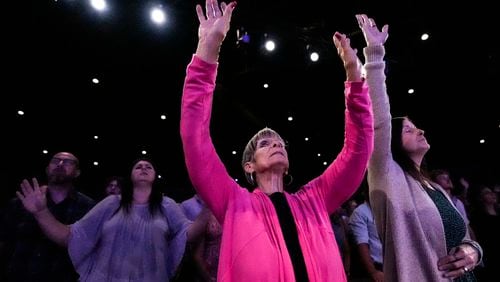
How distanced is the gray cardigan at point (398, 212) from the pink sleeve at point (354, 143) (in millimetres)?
196

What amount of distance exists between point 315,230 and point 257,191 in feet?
0.98

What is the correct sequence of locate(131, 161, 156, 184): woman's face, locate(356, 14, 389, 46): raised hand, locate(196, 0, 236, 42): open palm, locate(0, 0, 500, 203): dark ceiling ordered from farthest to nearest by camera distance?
locate(0, 0, 500, 203): dark ceiling, locate(131, 161, 156, 184): woman's face, locate(356, 14, 389, 46): raised hand, locate(196, 0, 236, 42): open palm

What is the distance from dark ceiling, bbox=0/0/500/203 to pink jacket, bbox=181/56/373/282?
13.3 feet

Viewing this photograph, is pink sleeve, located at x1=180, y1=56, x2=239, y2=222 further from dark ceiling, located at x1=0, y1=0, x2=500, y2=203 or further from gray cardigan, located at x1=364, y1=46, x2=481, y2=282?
dark ceiling, located at x1=0, y1=0, x2=500, y2=203

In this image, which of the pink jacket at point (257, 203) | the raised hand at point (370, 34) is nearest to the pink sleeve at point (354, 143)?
the pink jacket at point (257, 203)

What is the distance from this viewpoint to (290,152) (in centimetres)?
1119

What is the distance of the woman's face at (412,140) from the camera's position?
1.85 meters

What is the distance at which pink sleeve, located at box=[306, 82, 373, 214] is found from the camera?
1444mm

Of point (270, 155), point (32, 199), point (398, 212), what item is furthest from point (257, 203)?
point (32, 199)

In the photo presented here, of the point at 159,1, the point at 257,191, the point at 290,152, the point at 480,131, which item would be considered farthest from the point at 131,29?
the point at 480,131

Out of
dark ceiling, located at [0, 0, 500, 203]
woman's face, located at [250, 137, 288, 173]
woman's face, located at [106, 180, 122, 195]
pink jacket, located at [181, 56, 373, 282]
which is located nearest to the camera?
pink jacket, located at [181, 56, 373, 282]

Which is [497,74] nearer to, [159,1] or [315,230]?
[159,1]

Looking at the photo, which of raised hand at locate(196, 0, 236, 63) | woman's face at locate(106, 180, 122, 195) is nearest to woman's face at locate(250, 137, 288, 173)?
raised hand at locate(196, 0, 236, 63)

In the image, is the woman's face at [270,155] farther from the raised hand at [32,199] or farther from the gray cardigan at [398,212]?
the raised hand at [32,199]
